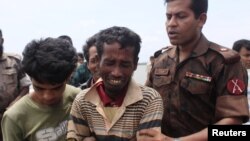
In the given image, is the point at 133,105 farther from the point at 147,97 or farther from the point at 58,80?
the point at 58,80

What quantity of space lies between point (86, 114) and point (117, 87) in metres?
0.20

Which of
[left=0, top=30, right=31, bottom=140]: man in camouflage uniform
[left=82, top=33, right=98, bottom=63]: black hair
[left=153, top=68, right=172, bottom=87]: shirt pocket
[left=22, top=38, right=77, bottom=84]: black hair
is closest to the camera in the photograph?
[left=22, top=38, right=77, bottom=84]: black hair

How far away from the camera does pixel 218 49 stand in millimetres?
2111

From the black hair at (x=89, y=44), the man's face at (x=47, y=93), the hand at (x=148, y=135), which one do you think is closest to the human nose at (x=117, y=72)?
the hand at (x=148, y=135)

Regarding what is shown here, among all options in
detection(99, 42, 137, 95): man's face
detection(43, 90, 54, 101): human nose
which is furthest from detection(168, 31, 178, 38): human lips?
detection(43, 90, 54, 101): human nose

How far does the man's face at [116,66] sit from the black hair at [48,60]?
304 mm

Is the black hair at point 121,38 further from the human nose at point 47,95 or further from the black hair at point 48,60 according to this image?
the human nose at point 47,95

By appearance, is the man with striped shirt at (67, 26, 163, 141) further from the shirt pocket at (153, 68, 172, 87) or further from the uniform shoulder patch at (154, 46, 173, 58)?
the uniform shoulder patch at (154, 46, 173, 58)

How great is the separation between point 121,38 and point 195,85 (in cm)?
56

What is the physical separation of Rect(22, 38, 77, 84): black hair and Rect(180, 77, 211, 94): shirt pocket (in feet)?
2.10

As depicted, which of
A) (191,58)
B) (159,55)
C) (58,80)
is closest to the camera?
(58,80)

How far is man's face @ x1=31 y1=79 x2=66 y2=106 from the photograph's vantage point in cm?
206

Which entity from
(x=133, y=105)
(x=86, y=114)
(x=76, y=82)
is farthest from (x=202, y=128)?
(x=76, y=82)

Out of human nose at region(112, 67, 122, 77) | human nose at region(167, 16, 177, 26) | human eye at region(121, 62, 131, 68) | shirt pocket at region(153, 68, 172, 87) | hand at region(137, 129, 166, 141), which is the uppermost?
human nose at region(167, 16, 177, 26)
